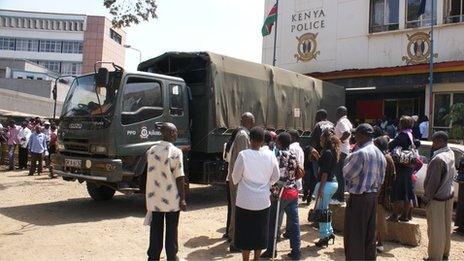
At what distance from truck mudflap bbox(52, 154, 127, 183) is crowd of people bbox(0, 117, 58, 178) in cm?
589

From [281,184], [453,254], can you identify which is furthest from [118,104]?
[453,254]

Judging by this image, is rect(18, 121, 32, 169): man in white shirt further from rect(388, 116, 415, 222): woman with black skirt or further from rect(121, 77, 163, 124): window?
rect(388, 116, 415, 222): woman with black skirt

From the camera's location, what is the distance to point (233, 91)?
32.5 feet

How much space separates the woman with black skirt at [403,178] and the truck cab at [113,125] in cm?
394

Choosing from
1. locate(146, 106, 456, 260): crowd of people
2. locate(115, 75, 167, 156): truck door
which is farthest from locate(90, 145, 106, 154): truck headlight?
locate(146, 106, 456, 260): crowd of people

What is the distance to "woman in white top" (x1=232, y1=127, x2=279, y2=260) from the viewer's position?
5.08m

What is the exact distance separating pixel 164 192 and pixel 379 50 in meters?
14.6

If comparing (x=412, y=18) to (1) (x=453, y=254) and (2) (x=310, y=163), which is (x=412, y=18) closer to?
(2) (x=310, y=163)

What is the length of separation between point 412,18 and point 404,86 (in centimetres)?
261

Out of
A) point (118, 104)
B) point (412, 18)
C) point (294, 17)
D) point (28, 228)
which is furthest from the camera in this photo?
point (294, 17)

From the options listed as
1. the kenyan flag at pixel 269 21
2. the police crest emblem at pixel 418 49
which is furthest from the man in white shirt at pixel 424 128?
the kenyan flag at pixel 269 21

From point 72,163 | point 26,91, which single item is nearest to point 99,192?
point 72,163

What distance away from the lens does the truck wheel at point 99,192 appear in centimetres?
981

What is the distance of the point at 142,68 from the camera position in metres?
10.4
